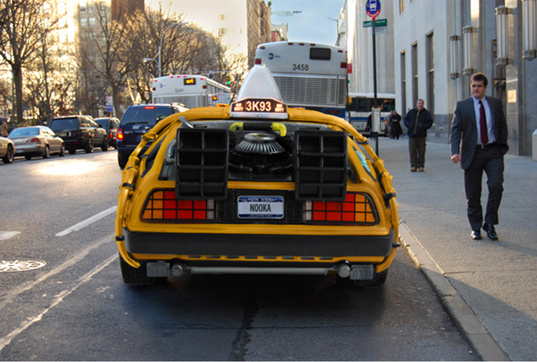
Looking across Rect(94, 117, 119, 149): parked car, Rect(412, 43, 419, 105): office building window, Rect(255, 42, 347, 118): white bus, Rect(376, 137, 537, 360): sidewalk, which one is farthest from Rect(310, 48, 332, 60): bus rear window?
Rect(94, 117, 119, 149): parked car

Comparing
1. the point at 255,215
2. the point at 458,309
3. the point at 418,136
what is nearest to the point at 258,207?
the point at 255,215

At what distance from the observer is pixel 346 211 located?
482 centimetres

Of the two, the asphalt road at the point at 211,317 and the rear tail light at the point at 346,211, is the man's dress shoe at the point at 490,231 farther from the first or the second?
the rear tail light at the point at 346,211

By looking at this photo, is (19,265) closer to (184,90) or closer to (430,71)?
(184,90)

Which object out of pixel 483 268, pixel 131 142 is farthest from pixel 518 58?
pixel 483 268

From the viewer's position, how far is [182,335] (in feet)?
15.0

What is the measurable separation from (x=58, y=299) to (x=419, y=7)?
29.7 m

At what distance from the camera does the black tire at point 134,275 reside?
5.53 m

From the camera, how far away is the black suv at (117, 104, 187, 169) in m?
19.1

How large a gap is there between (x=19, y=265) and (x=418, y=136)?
37.7 feet

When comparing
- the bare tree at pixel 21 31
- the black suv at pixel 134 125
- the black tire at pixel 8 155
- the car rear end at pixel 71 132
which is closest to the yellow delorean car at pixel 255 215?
the black suv at pixel 134 125

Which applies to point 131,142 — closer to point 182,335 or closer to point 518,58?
point 518,58

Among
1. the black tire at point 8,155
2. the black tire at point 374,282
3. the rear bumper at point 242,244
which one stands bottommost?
the black tire at point 374,282

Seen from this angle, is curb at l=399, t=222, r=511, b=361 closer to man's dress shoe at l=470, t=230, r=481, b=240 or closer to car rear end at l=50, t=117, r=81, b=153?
man's dress shoe at l=470, t=230, r=481, b=240
